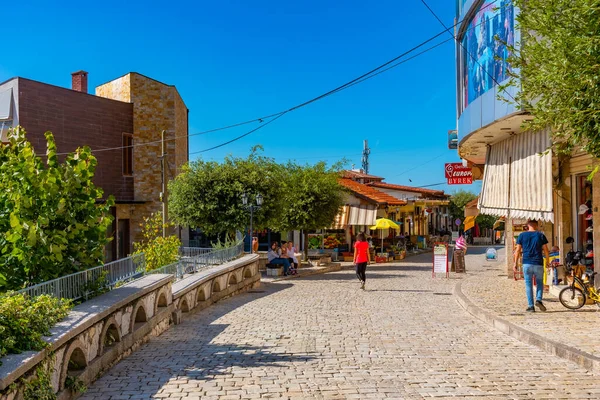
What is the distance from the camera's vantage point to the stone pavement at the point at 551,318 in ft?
26.2

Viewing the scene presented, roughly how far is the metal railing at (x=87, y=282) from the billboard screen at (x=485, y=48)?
8.48m

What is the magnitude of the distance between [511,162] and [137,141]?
2098 cm

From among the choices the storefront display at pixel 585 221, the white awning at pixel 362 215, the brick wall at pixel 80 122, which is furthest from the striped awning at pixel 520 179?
the brick wall at pixel 80 122

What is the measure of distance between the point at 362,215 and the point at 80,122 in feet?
51.3

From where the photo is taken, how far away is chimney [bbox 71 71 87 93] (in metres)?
32.2

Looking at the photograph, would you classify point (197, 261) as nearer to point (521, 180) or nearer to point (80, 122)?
point (521, 180)

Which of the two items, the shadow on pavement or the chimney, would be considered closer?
the shadow on pavement

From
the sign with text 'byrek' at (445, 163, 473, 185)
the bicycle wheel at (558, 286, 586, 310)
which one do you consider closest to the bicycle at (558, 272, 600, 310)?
the bicycle wheel at (558, 286, 586, 310)

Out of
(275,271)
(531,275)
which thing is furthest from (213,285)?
(275,271)

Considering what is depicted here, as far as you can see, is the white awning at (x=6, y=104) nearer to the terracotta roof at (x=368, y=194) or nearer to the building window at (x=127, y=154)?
the building window at (x=127, y=154)

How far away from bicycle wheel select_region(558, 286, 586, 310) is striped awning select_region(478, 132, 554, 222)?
1.60 meters

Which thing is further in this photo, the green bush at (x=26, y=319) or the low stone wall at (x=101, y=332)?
the green bush at (x=26, y=319)

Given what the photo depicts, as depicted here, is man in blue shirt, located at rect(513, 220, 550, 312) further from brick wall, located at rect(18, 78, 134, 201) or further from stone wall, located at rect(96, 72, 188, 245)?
stone wall, located at rect(96, 72, 188, 245)

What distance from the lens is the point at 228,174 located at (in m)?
23.1
